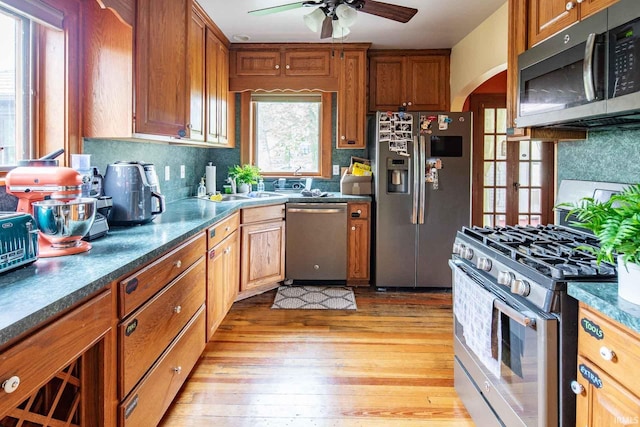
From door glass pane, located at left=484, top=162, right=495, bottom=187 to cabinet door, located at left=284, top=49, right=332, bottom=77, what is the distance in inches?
86.3

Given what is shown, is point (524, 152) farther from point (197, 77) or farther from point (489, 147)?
point (197, 77)

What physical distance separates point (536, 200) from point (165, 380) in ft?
15.0

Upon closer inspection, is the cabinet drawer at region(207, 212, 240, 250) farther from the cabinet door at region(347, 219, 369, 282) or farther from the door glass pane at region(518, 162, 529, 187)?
the door glass pane at region(518, 162, 529, 187)

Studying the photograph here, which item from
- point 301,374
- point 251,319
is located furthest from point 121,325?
point 251,319

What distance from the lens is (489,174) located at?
16.0 feet

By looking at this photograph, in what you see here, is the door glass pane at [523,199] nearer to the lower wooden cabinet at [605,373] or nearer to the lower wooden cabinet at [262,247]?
the lower wooden cabinet at [262,247]

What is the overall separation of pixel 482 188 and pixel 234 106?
299cm

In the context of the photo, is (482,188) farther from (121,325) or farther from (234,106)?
(121,325)

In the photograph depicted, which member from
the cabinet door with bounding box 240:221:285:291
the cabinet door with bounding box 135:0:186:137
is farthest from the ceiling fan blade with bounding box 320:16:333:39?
the cabinet door with bounding box 240:221:285:291

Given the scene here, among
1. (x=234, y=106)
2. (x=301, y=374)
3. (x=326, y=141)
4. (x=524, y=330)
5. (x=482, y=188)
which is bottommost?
(x=301, y=374)

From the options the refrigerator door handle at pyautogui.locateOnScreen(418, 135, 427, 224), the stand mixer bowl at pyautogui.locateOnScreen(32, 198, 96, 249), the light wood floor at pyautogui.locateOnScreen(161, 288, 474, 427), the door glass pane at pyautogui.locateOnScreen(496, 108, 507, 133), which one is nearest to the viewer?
the stand mixer bowl at pyautogui.locateOnScreen(32, 198, 96, 249)

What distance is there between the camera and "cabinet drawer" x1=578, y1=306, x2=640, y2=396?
3.22 ft

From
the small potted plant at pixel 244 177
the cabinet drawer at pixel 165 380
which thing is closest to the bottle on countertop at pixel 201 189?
the small potted plant at pixel 244 177

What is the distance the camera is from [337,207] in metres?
3.94
